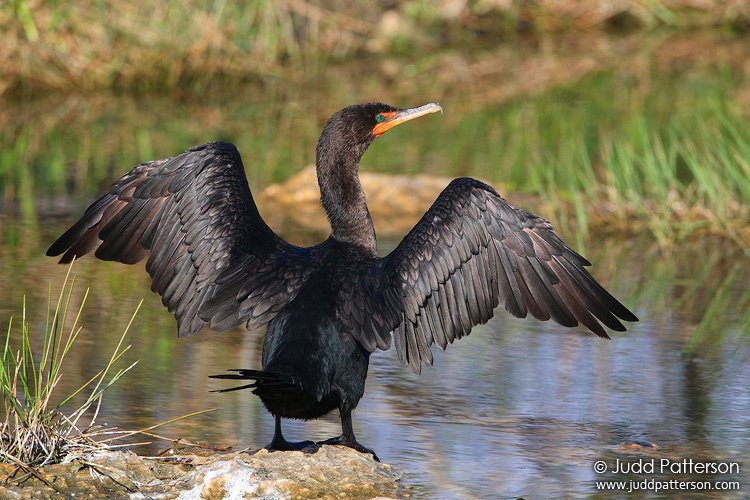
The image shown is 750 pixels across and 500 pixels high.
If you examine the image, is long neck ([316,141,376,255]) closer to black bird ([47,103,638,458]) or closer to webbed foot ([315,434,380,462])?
black bird ([47,103,638,458])

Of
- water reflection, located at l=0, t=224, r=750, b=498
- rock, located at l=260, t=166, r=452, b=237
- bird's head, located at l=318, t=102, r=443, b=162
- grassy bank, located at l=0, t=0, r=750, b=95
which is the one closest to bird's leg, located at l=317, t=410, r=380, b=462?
water reflection, located at l=0, t=224, r=750, b=498

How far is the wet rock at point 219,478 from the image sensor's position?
175 inches

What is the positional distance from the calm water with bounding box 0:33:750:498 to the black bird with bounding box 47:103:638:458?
1.39 feet

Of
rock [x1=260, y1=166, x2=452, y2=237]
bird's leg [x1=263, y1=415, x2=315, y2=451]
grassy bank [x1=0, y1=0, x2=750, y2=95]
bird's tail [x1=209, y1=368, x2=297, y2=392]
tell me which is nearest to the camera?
bird's tail [x1=209, y1=368, x2=297, y2=392]

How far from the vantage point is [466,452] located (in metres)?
5.14

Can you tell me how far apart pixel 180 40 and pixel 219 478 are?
9.67m

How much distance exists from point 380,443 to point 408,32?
13.1 metres

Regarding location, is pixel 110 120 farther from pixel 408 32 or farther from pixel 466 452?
pixel 466 452

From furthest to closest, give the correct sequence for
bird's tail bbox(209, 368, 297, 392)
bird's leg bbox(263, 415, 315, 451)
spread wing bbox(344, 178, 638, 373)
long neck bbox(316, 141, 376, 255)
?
long neck bbox(316, 141, 376, 255) < spread wing bbox(344, 178, 638, 373) < bird's leg bbox(263, 415, 315, 451) < bird's tail bbox(209, 368, 297, 392)

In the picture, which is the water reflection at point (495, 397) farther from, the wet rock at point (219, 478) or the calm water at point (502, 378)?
the wet rock at point (219, 478)

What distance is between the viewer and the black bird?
5027 millimetres

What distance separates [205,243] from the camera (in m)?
5.35

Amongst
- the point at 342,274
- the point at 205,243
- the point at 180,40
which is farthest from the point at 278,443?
the point at 180,40

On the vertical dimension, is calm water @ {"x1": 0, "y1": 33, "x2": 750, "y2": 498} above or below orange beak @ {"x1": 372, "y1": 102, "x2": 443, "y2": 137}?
below
